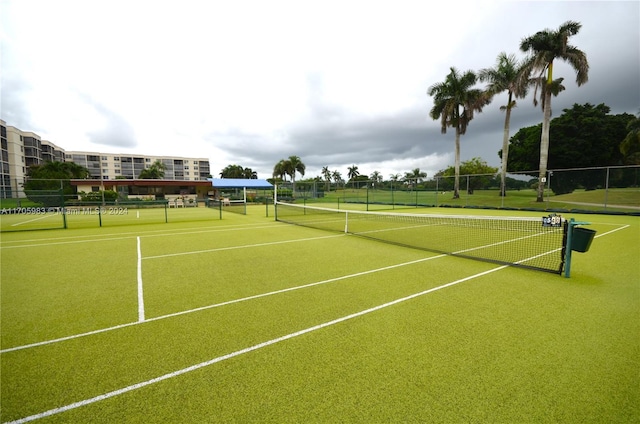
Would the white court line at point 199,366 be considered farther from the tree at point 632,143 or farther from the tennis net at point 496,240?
the tree at point 632,143

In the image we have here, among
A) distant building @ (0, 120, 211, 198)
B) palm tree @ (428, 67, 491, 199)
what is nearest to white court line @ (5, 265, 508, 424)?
palm tree @ (428, 67, 491, 199)

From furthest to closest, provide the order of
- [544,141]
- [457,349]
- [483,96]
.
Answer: [483,96], [544,141], [457,349]

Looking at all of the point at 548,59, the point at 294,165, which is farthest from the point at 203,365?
the point at 294,165

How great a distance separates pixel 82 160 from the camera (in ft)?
346

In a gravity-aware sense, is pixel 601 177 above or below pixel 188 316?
above

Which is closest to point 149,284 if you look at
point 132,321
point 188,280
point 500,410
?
point 188,280

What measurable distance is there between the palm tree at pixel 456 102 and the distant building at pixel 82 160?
1838 inches

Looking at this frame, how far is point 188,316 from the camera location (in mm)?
4293

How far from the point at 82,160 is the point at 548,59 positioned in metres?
136

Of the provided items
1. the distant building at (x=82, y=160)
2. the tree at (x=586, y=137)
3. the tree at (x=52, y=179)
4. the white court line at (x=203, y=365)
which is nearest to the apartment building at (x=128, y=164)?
the distant building at (x=82, y=160)

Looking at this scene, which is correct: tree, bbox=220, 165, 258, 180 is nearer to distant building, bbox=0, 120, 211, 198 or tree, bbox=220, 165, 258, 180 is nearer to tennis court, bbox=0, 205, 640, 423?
distant building, bbox=0, 120, 211, 198

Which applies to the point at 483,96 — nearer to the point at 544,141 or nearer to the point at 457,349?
the point at 544,141

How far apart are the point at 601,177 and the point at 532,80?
403 inches

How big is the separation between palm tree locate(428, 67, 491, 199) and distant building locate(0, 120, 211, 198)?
153 ft
